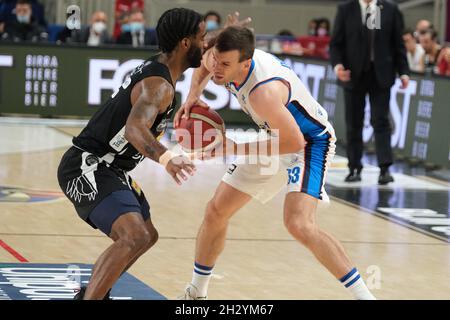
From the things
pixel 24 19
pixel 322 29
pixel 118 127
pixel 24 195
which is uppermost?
pixel 118 127

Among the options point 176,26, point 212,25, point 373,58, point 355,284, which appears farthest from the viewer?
point 212,25

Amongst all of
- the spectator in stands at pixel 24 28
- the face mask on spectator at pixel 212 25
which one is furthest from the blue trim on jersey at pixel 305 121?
the face mask on spectator at pixel 212 25

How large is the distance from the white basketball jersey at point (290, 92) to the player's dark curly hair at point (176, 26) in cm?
53

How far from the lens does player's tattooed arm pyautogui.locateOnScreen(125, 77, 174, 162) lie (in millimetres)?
5613

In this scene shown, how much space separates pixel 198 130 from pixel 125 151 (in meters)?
0.58

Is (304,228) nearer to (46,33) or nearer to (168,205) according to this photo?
(168,205)

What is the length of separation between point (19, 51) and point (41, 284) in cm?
956

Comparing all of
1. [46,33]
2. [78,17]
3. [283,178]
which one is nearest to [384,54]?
[283,178]

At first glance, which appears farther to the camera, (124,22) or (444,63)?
(124,22)

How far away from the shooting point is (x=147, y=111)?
5711 mm

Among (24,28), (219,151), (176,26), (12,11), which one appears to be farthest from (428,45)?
(176,26)

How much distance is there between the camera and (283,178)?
6.82 metres

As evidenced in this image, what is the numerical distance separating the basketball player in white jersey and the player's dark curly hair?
0.22m

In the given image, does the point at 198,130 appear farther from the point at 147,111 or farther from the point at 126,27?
the point at 126,27
